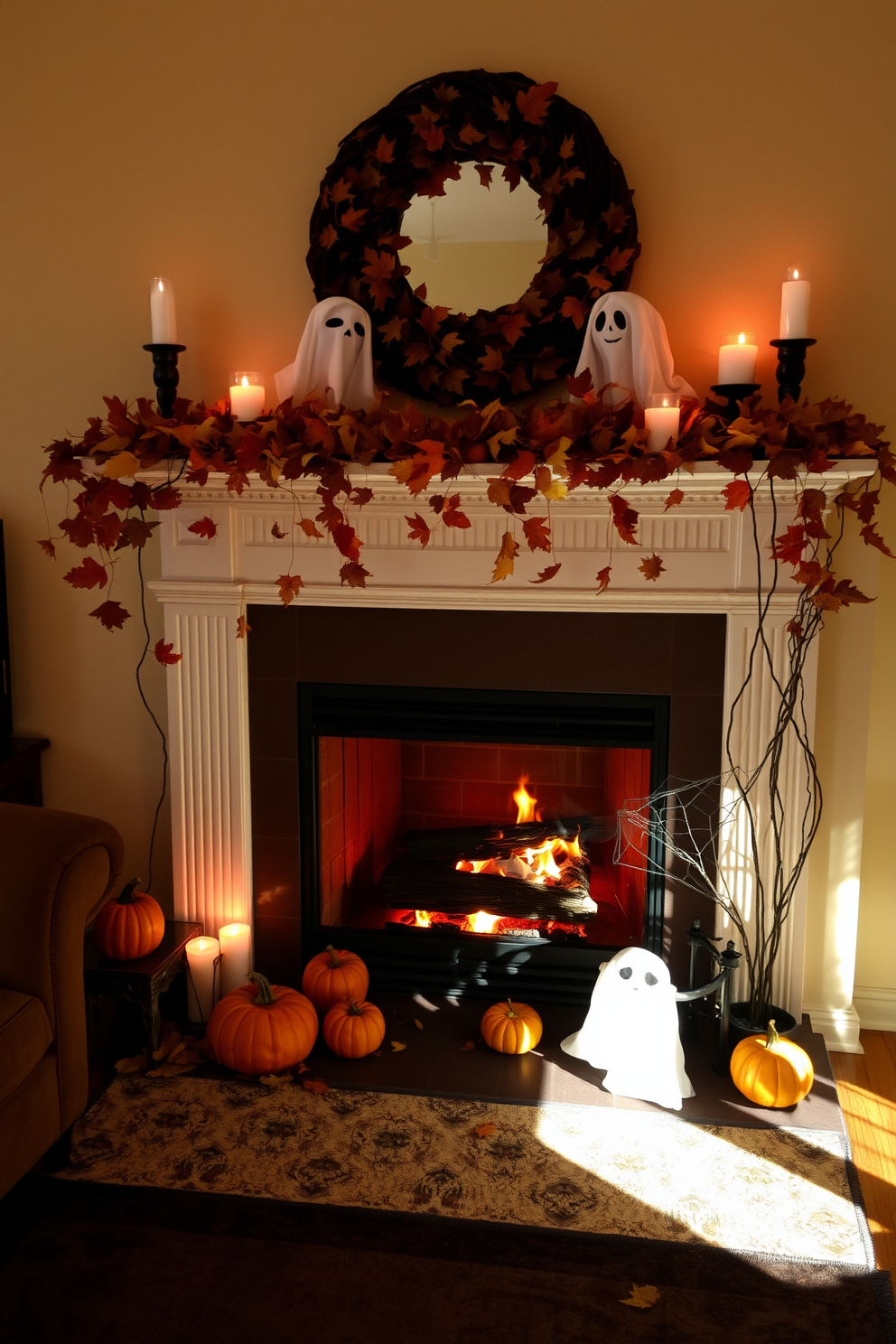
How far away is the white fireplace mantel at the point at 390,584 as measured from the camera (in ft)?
7.33

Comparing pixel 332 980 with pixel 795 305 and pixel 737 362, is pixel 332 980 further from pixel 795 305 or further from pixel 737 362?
pixel 795 305

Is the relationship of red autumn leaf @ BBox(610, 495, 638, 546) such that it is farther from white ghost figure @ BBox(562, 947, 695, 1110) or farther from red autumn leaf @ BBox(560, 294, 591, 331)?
white ghost figure @ BBox(562, 947, 695, 1110)

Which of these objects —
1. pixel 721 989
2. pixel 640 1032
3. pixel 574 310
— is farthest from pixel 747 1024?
pixel 574 310

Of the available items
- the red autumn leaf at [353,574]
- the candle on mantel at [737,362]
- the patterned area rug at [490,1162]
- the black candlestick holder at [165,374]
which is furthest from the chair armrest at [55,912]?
the candle on mantel at [737,362]

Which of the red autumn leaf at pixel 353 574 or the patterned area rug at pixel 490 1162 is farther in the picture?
the red autumn leaf at pixel 353 574

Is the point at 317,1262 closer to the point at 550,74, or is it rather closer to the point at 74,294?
the point at 74,294

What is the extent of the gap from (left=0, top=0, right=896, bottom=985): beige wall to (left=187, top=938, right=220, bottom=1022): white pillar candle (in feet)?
1.58

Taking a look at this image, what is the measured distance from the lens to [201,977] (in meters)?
2.47

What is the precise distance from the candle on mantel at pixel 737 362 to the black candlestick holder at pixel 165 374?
3.97 ft

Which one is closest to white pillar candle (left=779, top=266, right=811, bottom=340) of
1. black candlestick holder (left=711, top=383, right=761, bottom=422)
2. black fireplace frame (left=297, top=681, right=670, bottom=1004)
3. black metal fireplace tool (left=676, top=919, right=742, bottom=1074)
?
black candlestick holder (left=711, top=383, right=761, bottom=422)

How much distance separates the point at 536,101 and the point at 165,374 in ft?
3.34

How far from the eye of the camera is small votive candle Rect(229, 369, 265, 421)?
87.8 inches

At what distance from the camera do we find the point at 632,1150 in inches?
80.0

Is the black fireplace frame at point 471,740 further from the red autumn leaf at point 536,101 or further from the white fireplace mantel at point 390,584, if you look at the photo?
the red autumn leaf at point 536,101
